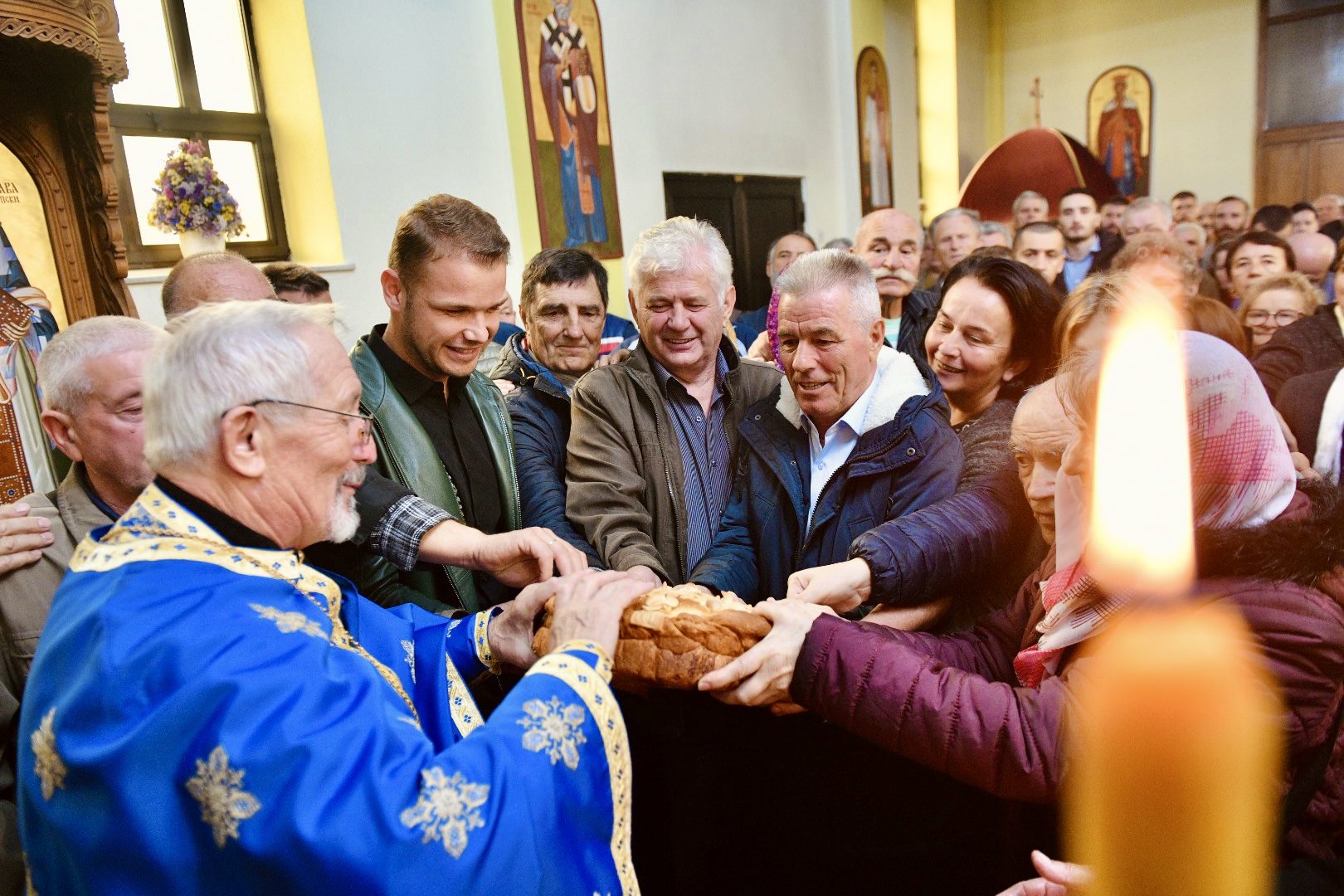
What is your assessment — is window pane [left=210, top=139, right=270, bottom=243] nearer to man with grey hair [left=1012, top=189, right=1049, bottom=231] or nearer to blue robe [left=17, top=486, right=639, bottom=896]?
blue robe [left=17, top=486, right=639, bottom=896]

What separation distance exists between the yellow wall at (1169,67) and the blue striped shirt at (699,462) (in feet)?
47.9

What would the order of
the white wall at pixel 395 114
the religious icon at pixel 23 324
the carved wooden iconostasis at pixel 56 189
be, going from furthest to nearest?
1. the white wall at pixel 395 114
2. the carved wooden iconostasis at pixel 56 189
3. the religious icon at pixel 23 324

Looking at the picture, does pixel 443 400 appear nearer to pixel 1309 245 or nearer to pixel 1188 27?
pixel 1309 245

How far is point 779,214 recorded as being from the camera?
10.2 metres

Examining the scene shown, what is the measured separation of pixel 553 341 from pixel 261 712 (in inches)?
84.8

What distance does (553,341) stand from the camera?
124 inches

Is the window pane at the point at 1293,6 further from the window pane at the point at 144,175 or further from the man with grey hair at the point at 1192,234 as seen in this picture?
the window pane at the point at 144,175

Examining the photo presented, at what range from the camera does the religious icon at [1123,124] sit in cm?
1395

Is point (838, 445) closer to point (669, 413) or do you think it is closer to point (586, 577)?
point (669, 413)

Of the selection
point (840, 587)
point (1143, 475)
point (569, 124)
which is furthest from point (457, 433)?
point (569, 124)

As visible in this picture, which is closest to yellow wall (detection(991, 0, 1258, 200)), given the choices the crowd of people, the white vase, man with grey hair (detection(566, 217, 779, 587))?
the crowd of people

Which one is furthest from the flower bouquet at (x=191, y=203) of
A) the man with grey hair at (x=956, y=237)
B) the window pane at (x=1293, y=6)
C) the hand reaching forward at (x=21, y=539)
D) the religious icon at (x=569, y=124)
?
the window pane at (x=1293, y=6)

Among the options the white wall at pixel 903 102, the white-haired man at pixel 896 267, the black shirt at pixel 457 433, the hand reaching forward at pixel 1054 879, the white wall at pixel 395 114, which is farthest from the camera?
the white wall at pixel 903 102

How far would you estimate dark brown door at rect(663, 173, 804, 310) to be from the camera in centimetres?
862
